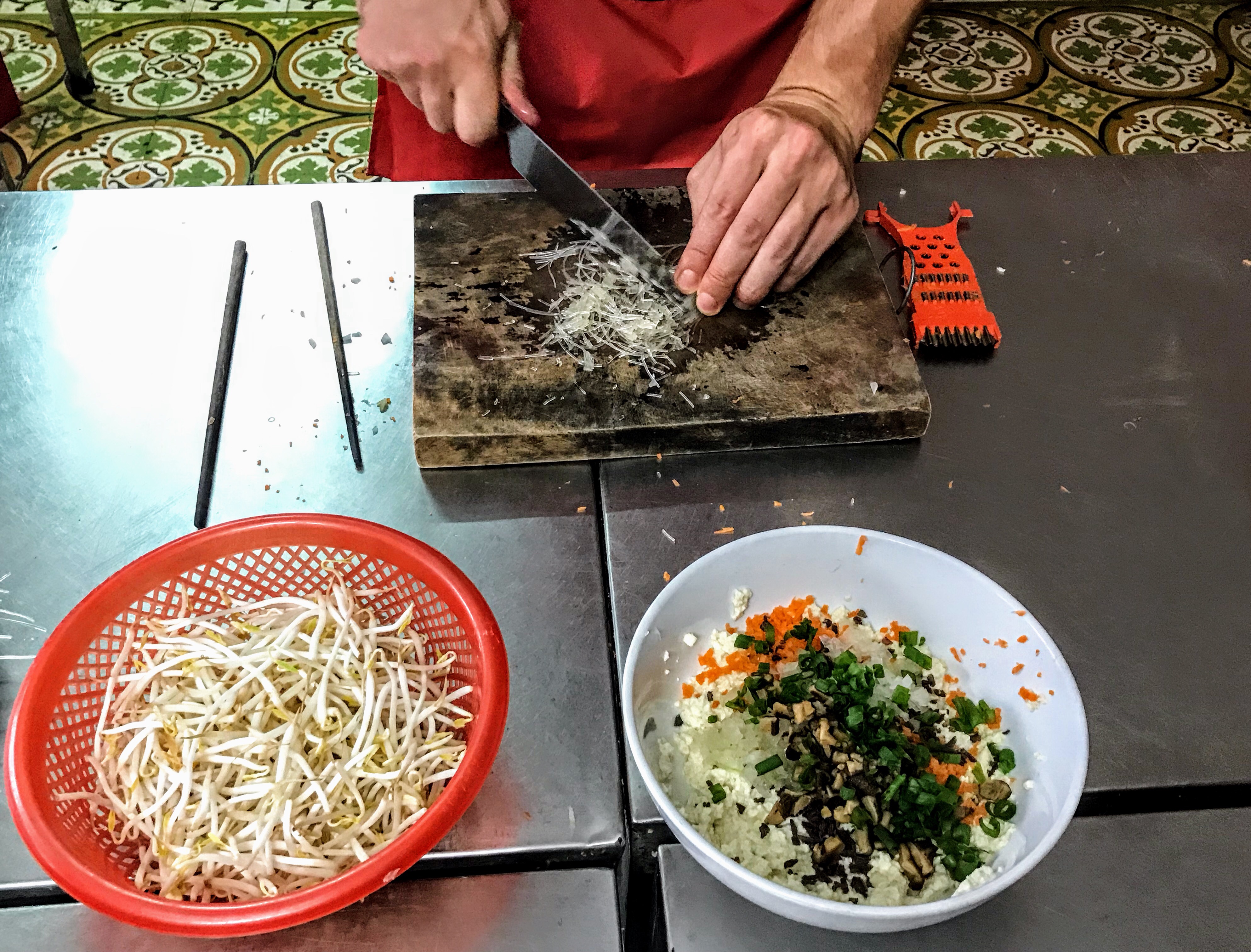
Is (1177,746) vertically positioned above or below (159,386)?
below

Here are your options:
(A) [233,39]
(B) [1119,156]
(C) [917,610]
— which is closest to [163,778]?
(C) [917,610]

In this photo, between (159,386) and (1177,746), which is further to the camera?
Result: (159,386)

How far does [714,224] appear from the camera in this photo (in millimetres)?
1420

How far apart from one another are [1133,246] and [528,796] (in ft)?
4.71

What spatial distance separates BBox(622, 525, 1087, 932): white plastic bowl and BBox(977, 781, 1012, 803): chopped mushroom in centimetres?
1

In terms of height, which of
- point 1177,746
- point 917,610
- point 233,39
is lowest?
point 233,39

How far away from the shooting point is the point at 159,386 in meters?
1.37

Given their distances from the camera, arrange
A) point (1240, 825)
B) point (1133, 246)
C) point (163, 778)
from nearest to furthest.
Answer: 1. point (163, 778)
2. point (1240, 825)
3. point (1133, 246)

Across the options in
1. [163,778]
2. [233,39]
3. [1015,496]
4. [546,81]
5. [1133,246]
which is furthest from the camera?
[233,39]

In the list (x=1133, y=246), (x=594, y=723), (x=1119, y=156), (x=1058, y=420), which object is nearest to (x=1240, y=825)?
(x=1058, y=420)

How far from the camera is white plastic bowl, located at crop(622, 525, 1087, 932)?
82 cm

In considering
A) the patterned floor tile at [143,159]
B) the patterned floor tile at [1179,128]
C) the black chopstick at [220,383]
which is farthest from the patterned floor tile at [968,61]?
the black chopstick at [220,383]

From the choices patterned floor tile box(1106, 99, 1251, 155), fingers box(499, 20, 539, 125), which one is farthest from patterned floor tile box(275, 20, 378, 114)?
patterned floor tile box(1106, 99, 1251, 155)

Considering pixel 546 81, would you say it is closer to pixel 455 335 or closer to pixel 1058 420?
pixel 455 335
